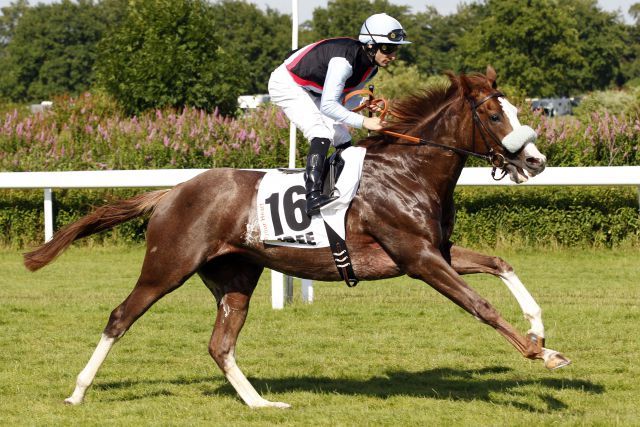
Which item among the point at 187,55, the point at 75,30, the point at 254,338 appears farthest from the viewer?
the point at 75,30

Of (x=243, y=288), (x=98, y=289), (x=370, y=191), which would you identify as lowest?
(x=98, y=289)

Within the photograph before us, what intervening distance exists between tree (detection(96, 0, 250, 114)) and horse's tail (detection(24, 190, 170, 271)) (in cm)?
1107

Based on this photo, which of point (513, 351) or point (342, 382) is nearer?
point (342, 382)

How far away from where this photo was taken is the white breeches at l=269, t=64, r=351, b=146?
19.2 feet

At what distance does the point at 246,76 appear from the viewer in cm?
1875

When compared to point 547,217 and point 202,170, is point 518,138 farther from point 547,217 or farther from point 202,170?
point 547,217

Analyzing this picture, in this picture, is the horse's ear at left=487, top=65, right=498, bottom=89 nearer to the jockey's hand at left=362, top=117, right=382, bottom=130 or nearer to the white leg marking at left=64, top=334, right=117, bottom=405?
the jockey's hand at left=362, top=117, right=382, bottom=130

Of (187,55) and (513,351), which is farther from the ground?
(187,55)

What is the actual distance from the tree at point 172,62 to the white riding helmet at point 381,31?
465 inches

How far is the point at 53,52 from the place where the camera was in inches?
3007

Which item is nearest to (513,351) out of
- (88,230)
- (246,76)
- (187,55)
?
(88,230)

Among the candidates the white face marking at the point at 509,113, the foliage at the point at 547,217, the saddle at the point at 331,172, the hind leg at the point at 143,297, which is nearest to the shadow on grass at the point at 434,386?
the hind leg at the point at 143,297

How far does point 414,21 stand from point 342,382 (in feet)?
264

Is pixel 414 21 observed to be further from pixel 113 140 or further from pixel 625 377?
pixel 625 377
